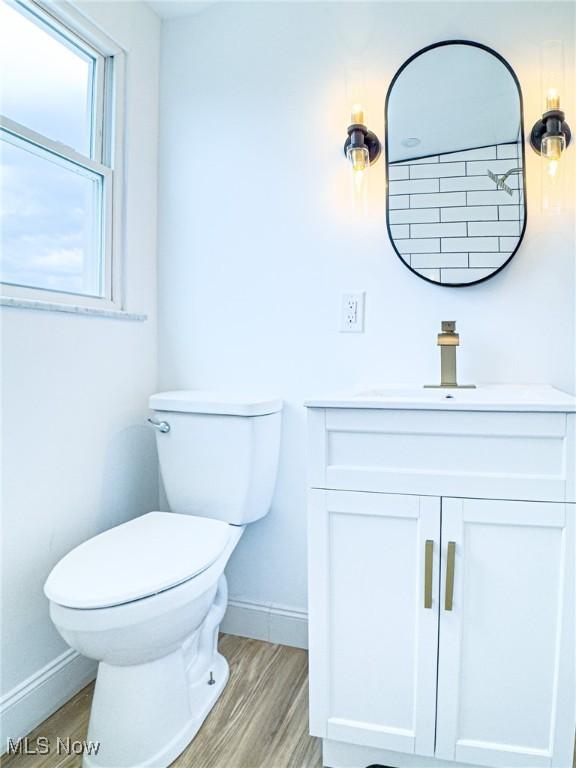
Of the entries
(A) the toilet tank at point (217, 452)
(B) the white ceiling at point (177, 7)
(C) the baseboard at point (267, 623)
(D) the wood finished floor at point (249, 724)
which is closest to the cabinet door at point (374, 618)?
(D) the wood finished floor at point (249, 724)

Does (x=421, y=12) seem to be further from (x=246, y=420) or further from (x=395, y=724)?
(x=395, y=724)

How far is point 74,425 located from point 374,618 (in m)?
0.99

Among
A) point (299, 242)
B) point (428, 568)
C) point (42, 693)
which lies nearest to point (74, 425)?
point (42, 693)

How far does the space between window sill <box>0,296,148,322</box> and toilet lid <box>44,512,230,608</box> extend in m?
0.64

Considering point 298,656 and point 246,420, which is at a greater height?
point 246,420

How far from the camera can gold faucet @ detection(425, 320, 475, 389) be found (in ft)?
4.78

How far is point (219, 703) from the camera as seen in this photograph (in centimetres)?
143

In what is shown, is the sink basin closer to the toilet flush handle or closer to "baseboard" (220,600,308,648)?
the toilet flush handle

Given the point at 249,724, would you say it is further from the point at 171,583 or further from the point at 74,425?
the point at 74,425

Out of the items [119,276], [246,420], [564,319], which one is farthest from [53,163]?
[564,319]

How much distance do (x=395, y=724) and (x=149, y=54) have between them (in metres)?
2.18

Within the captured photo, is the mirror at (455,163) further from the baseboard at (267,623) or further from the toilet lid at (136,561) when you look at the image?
the baseboard at (267,623)

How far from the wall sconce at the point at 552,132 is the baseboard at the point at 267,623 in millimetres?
1524

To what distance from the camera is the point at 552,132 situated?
1.39 meters
